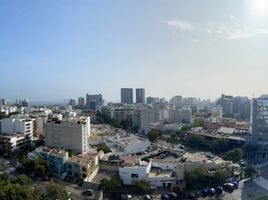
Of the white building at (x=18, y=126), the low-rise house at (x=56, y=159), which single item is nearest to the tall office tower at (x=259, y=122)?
the low-rise house at (x=56, y=159)

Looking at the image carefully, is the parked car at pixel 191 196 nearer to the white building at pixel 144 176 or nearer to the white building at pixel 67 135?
the white building at pixel 144 176

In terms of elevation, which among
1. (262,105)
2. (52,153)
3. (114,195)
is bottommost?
(114,195)

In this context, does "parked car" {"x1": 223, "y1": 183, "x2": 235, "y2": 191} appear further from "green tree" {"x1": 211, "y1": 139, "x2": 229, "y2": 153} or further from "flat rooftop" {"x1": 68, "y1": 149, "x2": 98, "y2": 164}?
"green tree" {"x1": 211, "y1": 139, "x2": 229, "y2": 153}

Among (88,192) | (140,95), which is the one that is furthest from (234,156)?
(140,95)

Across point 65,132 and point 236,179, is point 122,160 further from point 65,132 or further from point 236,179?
point 236,179

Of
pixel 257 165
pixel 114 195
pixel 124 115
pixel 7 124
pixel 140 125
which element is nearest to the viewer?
pixel 114 195

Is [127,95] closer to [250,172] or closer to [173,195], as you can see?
[250,172]

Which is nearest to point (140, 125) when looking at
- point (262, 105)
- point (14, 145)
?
point (262, 105)
